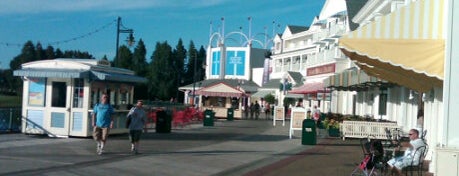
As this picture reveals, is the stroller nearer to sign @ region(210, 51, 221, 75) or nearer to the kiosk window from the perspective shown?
the kiosk window

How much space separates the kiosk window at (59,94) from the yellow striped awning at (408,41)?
11.6 meters

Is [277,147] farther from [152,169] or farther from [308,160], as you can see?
[152,169]

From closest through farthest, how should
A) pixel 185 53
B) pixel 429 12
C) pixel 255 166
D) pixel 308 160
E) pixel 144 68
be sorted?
1. pixel 429 12
2. pixel 255 166
3. pixel 308 160
4. pixel 144 68
5. pixel 185 53

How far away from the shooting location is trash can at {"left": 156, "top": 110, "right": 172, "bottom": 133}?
2584 cm

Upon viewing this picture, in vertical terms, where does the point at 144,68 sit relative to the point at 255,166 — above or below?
above

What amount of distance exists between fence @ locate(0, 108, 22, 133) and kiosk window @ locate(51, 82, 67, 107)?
87.5 inches

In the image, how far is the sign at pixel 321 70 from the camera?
139 ft

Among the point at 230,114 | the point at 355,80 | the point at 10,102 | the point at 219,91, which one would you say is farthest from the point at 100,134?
the point at 10,102

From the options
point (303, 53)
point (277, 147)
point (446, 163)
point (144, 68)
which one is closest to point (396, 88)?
point (277, 147)

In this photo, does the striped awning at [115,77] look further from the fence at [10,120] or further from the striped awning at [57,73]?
the fence at [10,120]

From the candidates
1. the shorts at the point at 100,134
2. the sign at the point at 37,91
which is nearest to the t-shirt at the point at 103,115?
the shorts at the point at 100,134

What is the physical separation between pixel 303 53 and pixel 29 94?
190 feet

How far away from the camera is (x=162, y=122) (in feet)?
85.2

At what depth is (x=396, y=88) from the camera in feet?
89.6
